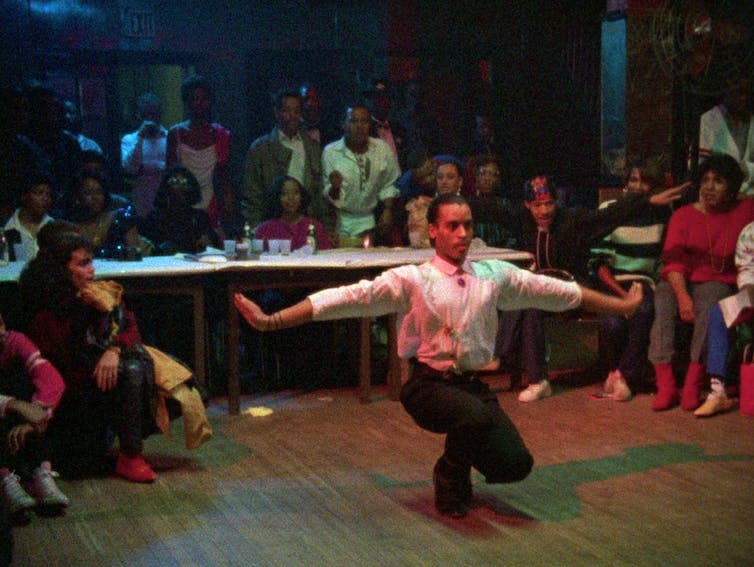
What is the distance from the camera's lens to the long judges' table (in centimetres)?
713

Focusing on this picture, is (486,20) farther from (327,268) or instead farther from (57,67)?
(327,268)

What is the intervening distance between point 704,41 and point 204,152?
14.8 ft

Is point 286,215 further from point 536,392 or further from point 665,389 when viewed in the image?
point 665,389

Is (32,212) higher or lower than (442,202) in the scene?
lower

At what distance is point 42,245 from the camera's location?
19.3 feet

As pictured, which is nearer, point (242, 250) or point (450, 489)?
point (450, 489)

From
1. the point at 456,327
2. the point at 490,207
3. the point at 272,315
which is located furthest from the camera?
the point at 490,207

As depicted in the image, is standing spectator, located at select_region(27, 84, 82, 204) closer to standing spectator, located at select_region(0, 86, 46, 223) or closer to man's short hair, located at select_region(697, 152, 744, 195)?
standing spectator, located at select_region(0, 86, 46, 223)

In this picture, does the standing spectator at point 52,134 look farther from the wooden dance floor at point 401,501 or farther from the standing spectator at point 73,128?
the wooden dance floor at point 401,501

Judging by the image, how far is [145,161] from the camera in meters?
9.94

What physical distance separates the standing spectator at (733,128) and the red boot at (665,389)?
251 centimetres

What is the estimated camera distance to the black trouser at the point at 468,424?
5.05 metres

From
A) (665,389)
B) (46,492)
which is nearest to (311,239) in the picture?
(665,389)

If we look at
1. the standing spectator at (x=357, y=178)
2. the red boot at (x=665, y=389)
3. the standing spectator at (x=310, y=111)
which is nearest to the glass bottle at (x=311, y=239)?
the standing spectator at (x=357, y=178)
